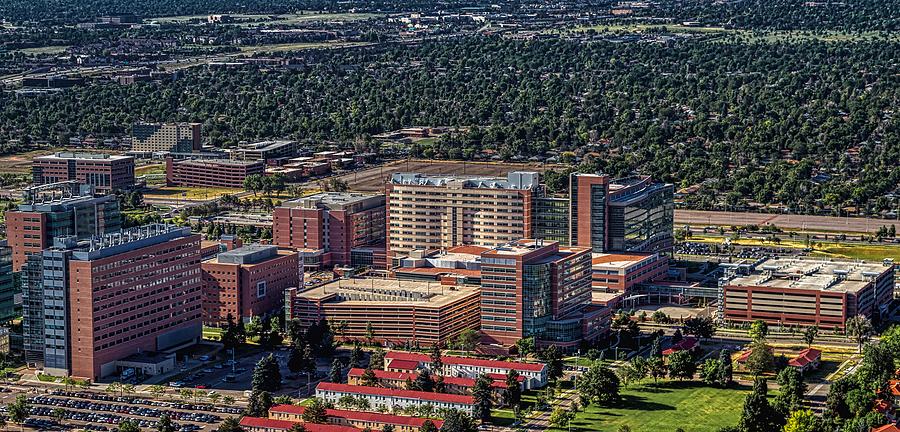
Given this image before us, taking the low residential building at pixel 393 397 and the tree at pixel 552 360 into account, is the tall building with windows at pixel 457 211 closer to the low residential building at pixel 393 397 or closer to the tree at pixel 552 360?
the tree at pixel 552 360

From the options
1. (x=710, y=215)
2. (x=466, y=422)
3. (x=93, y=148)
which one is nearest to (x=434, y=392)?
(x=466, y=422)

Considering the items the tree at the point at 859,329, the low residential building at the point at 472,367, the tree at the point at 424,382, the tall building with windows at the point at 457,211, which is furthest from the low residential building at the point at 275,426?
the tall building with windows at the point at 457,211

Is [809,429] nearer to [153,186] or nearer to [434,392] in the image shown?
[434,392]

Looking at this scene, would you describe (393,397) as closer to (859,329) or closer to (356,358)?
(356,358)

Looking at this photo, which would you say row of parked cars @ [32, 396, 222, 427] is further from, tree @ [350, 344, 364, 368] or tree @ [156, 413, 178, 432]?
tree @ [350, 344, 364, 368]

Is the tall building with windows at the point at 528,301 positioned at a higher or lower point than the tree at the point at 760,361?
higher

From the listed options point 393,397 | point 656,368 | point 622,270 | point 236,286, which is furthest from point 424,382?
point 622,270

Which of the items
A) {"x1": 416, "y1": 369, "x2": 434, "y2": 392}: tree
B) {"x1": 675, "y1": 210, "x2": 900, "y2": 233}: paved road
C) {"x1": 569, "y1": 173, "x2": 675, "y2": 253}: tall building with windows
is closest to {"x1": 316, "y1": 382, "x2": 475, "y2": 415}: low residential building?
{"x1": 416, "y1": 369, "x2": 434, "y2": 392}: tree
